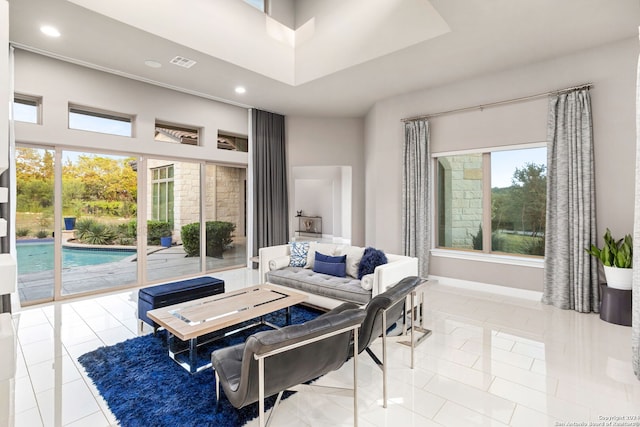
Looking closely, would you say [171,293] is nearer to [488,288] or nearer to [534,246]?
[488,288]

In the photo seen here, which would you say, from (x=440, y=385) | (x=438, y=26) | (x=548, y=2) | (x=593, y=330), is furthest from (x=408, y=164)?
(x=440, y=385)

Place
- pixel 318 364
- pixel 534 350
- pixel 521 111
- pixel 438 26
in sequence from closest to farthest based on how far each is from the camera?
1. pixel 318 364
2. pixel 534 350
3. pixel 438 26
4. pixel 521 111

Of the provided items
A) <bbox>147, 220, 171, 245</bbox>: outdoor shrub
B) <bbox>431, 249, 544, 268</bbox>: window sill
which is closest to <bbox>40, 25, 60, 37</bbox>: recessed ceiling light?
<bbox>147, 220, 171, 245</bbox>: outdoor shrub

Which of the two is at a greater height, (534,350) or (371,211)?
(371,211)

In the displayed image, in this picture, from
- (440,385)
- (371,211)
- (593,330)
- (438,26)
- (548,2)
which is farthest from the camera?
(371,211)

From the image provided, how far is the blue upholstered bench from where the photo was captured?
3.22 metres

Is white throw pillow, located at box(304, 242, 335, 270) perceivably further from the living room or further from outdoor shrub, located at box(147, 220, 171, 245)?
outdoor shrub, located at box(147, 220, 171, 245)

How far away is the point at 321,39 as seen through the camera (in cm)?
477

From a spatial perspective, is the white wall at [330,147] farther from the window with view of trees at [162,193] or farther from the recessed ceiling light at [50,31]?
the recessed ceiling light at [50,31]

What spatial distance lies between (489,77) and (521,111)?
2.33 ft

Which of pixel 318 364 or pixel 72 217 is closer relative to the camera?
pixel 318 364

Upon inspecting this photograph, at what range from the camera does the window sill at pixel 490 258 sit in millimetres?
4465

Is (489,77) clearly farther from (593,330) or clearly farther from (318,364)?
(318,364)

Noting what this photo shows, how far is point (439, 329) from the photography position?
3406 mm
